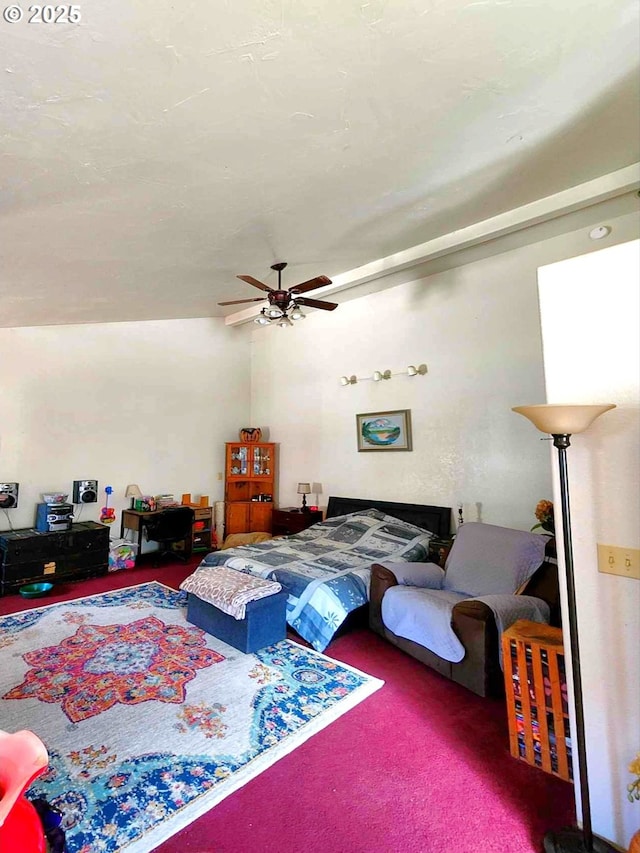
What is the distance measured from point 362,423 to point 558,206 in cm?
321

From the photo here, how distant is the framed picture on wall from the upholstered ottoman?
2673mm

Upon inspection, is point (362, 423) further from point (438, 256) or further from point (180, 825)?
point (180, 825)

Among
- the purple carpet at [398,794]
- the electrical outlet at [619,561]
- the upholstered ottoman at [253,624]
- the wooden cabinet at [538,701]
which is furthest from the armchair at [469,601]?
the electrical outlet at [619,561]

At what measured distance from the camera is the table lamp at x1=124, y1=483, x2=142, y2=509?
18.0 ft

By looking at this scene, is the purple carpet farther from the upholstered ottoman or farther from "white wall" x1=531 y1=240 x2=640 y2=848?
the upholstered ottoman

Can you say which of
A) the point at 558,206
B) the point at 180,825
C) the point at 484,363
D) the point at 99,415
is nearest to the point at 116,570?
the point at 99,415

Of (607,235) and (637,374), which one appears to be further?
(607,235)

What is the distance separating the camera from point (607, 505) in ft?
5.01

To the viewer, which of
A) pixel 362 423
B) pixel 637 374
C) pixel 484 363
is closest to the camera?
pixel 637 374

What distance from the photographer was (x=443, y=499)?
479cm

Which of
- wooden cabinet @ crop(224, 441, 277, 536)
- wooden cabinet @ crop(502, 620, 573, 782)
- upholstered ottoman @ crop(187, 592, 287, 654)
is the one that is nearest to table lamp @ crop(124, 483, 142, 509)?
wooden cabinet @ crop(224, 441, 277, 536)

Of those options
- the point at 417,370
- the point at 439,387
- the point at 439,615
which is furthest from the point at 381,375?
the point at 439,615

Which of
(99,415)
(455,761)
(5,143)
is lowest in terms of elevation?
(455,761)

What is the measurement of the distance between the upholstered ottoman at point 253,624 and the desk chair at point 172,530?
2258 millimetres
